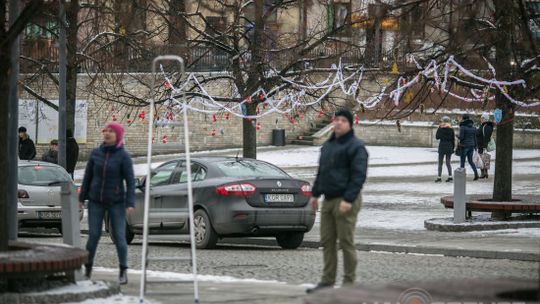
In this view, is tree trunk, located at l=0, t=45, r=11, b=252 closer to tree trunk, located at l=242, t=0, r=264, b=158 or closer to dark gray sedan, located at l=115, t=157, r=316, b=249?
dark gray sedan, located at l=115, t=157, r=316, b=249

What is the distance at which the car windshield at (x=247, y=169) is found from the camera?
65.6 feet

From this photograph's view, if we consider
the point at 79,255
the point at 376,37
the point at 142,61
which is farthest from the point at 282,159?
the point at 79,255

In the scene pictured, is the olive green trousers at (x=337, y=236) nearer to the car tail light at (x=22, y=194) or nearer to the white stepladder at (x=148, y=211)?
the white stepladder at (x=148, y=211)

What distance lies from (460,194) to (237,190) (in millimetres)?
4992

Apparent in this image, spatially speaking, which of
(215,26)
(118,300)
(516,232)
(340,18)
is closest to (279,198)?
(516,232)

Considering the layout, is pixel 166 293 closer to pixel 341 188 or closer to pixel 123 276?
pixel 123 276

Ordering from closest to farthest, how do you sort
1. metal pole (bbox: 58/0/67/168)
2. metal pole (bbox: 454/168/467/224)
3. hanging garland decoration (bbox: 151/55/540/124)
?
metal pole (bbox: 454/168/467/224) → hanging garland decoration (bbox: 151/55/540/124) → metal pole (bbox: 58/0/67/168)

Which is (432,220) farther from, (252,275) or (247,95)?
(252,275)

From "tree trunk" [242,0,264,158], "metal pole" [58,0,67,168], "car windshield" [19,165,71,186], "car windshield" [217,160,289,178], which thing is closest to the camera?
"car windshield" [217,160,289,178]

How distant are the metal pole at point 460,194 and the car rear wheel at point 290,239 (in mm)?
3533

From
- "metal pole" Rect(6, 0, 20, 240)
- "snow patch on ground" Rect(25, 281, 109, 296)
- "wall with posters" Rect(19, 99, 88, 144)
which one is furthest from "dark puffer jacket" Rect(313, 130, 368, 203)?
"wall with posters" Rect(19, 99, 88, 144)

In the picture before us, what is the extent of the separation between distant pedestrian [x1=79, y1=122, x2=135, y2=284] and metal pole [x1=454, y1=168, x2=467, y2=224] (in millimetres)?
9667

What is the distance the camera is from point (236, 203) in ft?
63.6

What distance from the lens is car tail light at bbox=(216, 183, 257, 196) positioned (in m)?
19.4
